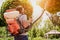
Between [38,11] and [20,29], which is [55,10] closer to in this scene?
[38,11]

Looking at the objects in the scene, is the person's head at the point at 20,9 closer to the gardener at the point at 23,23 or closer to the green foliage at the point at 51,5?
the gardener at the point at 23,23

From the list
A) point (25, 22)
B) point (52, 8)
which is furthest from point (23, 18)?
point (52, 8)

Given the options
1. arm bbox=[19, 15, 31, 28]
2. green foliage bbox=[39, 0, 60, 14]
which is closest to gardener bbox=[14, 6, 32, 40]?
arm bbox=[19, 15, 31, 28]

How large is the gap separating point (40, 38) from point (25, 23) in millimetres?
A: 151

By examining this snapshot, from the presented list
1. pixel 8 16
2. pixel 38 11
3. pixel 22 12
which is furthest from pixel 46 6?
pixel 8 16

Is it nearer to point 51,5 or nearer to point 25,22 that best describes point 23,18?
point 25,22

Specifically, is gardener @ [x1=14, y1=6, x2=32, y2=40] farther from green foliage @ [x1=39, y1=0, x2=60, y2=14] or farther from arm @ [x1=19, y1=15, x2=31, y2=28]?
green foliage @ [x1=39, y1=0, x2=60, y2=14]

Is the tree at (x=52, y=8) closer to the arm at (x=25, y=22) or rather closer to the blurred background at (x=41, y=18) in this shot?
the blurred background at (x=41, y=18)

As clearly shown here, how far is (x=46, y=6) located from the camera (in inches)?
38.4

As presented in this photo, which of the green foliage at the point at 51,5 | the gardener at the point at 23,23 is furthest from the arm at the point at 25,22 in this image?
the green foliage at the point at 51,5

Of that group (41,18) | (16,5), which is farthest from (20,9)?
(41,18)

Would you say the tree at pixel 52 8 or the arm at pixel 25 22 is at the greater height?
the tree at pixel 52 8

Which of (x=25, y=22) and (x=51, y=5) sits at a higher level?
(x=51, y=5)

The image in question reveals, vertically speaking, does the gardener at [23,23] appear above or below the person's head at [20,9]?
below
